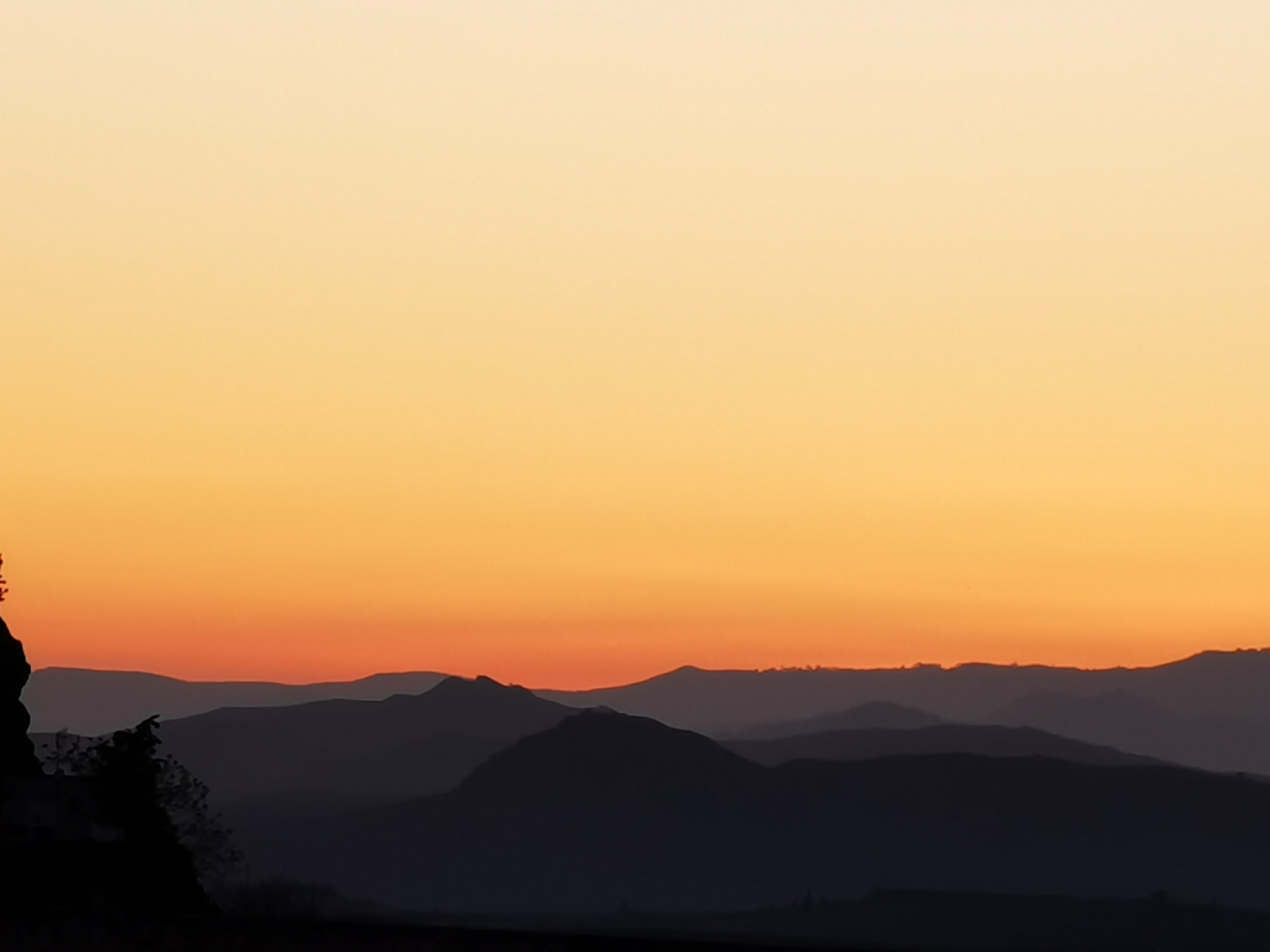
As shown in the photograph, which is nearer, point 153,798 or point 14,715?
point 153,798

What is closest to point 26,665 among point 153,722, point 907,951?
point 153,722

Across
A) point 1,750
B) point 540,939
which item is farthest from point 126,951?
point 1,750

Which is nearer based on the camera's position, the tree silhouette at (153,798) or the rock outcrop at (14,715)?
the tree silhouette at (153,798)

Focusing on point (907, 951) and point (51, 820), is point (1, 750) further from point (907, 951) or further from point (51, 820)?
point (907, 951)

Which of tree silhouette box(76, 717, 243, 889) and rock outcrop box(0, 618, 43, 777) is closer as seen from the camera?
tree silhouette box(76, 717, 243, 889)

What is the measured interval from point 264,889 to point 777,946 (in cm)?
3302

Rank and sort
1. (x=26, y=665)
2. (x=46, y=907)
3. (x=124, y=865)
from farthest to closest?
(x=26, y=665)
(x=124, y=865)
(x=46, y=907)

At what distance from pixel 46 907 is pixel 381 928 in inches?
386

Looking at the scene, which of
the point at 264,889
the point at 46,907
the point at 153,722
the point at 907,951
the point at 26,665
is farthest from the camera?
the point at 26,665

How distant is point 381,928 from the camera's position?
44781mm

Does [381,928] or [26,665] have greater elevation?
[26,665]

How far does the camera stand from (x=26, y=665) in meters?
113

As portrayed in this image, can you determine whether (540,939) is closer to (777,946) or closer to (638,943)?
(638,943)

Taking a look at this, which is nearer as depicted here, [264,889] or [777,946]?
[777,946]
